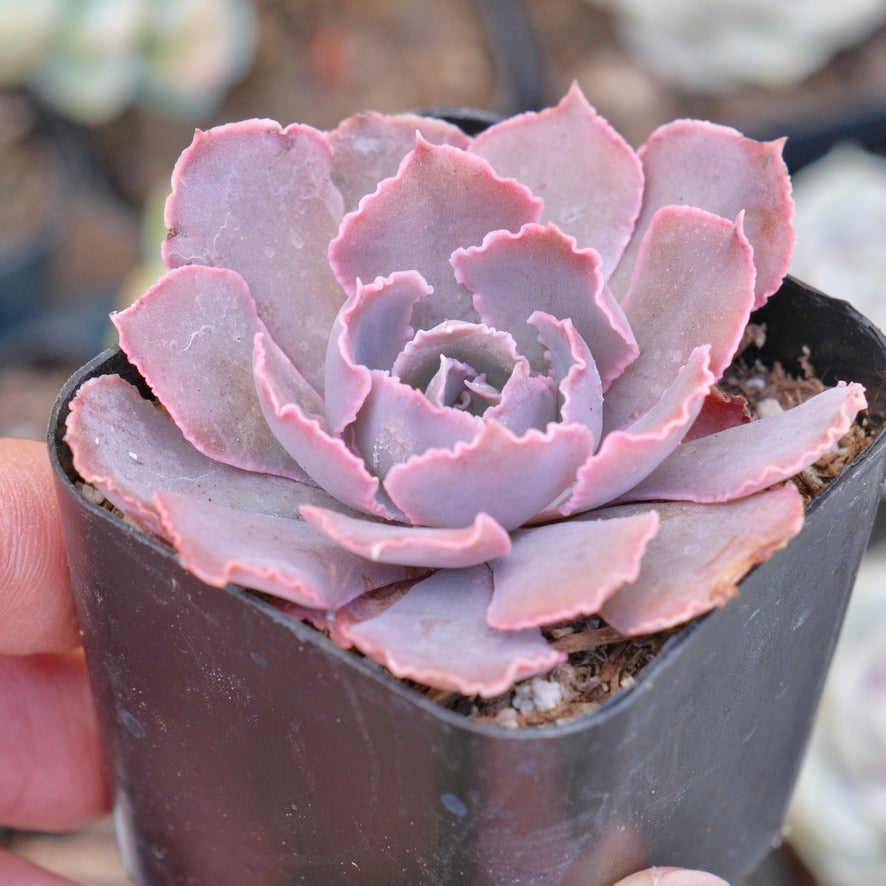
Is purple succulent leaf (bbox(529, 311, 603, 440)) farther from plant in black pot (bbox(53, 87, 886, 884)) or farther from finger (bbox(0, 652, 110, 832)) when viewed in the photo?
finger (bbox(0, 652, 110, 832))

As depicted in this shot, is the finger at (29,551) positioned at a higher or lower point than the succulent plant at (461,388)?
lower

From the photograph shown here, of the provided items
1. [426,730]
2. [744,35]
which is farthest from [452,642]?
[744,35]

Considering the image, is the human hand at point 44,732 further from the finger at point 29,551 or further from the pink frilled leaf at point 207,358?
the pink frilled leaf at point 207,358

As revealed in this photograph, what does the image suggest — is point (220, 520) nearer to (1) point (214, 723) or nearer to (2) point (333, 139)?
(1) point (214, 723)

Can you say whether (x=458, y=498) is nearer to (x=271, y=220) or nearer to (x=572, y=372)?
(x=572, y=372)

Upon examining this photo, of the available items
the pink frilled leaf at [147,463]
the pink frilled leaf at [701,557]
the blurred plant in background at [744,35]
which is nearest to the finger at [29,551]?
the pink frilled leaf at [147,463]

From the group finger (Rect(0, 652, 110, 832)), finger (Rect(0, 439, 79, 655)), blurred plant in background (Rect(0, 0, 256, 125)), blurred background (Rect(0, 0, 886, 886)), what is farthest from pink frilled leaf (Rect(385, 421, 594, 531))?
blurred plant in background (Rect(0, 0, 256, 125))
